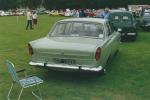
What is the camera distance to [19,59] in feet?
44.5

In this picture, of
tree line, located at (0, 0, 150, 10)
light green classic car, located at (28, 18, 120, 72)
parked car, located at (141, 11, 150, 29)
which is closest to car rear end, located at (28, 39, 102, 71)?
light green classic car, located at (28, 18, 120, 72)

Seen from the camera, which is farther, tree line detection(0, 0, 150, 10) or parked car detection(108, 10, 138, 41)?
tree line detection(0, 0, 150, 10)

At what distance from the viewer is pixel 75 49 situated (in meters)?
9.59

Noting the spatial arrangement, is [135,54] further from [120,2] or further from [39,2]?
[39,2]

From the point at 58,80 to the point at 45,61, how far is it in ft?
2.25

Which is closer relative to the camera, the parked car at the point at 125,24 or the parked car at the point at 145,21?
the parked car at the point at 125,24

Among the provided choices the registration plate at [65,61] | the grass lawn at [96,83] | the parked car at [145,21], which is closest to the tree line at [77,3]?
the parked car at [145,21]

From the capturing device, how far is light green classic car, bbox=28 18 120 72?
954cm

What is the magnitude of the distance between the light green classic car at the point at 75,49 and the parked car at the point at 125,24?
8520 mm

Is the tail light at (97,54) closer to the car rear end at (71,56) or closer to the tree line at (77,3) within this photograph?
the car rear end at (71,56)

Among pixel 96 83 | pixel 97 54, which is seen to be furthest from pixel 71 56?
pixel 96 83

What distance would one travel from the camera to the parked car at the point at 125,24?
787 inches

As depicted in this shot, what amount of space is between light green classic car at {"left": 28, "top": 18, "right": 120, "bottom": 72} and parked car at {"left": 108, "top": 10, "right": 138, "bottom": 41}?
8520mm

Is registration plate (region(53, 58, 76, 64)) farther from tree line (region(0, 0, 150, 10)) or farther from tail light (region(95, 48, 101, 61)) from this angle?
tree line (region(0, 0, 150, 10))
